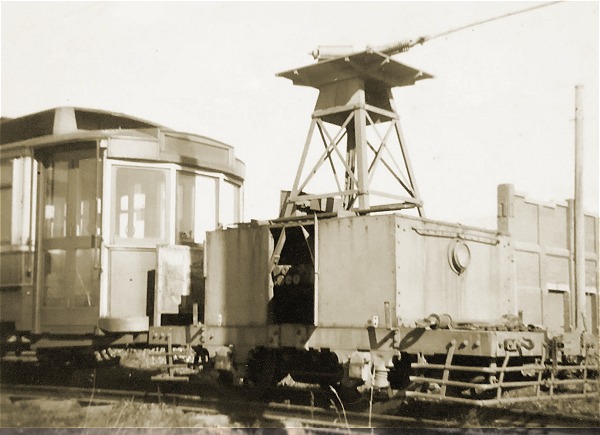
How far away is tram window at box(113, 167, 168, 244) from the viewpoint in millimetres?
9398

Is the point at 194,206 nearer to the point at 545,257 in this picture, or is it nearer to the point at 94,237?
the point at 94,237

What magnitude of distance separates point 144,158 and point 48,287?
215 centimetres

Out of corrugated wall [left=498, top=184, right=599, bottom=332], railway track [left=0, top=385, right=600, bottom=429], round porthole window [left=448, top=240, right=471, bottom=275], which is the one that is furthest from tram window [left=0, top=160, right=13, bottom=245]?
corrugated wall [left=498, top=184, right=599, bottom=332]

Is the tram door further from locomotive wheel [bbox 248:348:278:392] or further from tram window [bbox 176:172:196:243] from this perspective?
locomotive wheel [bbox 248:348:278:392]

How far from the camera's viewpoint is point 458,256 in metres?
8.23

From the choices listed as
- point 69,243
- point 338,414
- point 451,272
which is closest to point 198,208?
point 69,243

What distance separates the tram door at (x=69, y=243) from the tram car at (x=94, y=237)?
0.04 feet

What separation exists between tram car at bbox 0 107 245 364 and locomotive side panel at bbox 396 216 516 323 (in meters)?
2.96

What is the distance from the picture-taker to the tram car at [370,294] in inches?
286

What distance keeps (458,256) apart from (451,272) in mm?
205

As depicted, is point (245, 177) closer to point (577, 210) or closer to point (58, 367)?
point (58, 367)

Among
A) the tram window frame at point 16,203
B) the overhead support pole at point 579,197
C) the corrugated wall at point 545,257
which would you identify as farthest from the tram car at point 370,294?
the corrugated wall at point 545,257

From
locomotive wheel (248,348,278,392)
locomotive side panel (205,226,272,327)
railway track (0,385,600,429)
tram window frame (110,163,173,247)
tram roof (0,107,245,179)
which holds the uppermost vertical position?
tram roof (0,107,245,179)

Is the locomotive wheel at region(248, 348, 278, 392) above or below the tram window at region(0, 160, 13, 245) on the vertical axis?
below
